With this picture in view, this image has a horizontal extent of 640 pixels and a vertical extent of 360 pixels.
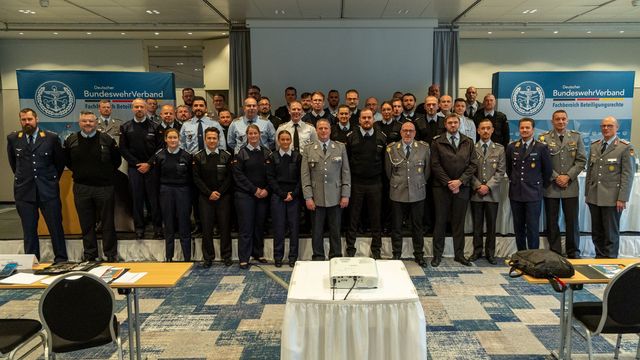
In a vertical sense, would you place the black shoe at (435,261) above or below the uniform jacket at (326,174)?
below

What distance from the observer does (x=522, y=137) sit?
5.07 meters

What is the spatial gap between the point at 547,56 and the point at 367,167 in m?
7.32

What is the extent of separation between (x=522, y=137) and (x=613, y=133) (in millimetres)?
962

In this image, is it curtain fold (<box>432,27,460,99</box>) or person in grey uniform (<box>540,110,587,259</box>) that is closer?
person in grey uniform (<box>540,110,587,259</box>)

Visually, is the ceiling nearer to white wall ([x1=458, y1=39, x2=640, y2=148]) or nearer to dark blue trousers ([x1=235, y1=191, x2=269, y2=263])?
white wall ([x1=458, y1=39, x2=640, y2=148])

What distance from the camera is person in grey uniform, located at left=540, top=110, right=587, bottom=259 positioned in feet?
16.7

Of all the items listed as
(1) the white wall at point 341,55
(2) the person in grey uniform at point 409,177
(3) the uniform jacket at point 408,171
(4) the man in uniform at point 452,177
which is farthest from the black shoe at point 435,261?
(1) the white wall at point 341,55

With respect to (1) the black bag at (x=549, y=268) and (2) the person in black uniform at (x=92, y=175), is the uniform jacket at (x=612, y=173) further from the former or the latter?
(2) the person in black uniform at (x=92, y=175)

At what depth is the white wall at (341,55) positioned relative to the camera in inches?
312

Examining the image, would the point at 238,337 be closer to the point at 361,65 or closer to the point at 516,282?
the point at 516,282

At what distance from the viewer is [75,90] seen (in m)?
6.71

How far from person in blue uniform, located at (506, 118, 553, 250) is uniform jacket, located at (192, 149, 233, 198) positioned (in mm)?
3200

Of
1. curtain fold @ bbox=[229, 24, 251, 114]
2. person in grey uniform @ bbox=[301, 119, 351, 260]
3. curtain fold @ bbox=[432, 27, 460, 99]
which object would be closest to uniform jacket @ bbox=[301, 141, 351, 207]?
person in grey uniform @ bbox=[301, 119, 351, 260]

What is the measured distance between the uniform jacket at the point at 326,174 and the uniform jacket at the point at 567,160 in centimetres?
231
